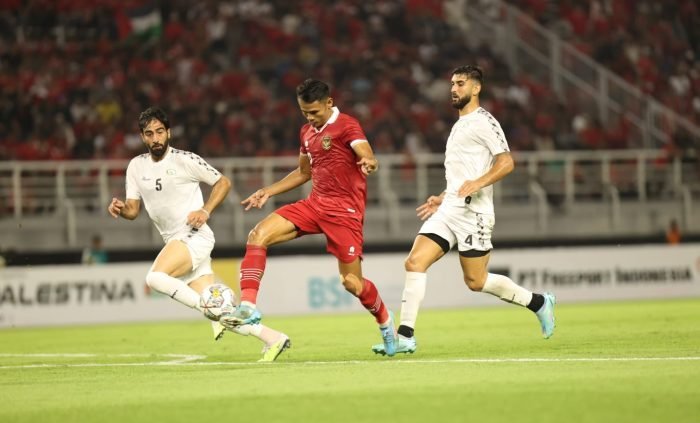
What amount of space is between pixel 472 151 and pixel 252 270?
7.61 ft

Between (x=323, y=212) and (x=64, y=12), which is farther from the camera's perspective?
(x=64, y=12)

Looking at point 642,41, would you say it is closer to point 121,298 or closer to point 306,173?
point 121,298

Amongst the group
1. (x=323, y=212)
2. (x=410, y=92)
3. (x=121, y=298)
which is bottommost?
(x=121, y=298)

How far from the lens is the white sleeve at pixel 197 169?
1189 cm

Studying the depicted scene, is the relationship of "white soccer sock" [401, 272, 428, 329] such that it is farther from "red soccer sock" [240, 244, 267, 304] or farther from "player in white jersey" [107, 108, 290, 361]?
"player in white jersey" [107, 108, 290, 361]

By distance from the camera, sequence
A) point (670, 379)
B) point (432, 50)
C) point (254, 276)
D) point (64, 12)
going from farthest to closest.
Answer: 1. point (432, 50)
2. point (64, 12)
3. point (254, 276)
4. point (670, 379)

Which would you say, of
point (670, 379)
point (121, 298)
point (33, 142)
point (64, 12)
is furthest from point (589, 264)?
point (670, 379)

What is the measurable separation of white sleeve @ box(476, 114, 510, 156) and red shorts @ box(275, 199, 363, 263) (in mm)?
1411

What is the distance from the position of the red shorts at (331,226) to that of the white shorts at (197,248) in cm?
121

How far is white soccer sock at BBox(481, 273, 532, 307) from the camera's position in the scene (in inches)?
460

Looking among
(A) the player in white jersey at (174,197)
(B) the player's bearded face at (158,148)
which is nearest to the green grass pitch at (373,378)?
(A) the player in white jersey at (174,197)

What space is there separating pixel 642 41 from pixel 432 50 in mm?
5334

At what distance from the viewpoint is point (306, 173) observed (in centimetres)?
1155

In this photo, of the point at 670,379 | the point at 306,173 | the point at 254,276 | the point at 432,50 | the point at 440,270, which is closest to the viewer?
the point at 670,379
